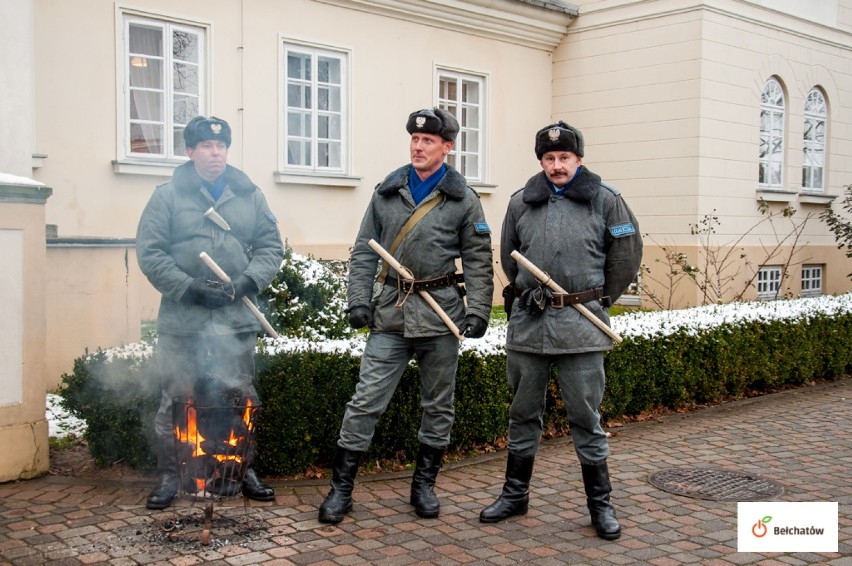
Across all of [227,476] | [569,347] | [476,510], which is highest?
[569,347]

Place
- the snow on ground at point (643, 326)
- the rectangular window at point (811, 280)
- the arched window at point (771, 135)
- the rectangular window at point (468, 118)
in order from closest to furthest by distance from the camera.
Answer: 1. the snow on ground at point (643, 326)
2. the rectangular window at point (468, 118)
3. the arched window at point (771, 135)
4. the rectangular window at point (811, 280)

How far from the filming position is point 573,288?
493 centimetres

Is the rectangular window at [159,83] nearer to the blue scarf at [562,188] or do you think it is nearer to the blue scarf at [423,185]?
the blue scarf at [423,185]

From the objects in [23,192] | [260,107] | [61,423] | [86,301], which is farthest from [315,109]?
[23,192]

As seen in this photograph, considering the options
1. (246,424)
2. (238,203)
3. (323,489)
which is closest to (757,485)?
(323,489)

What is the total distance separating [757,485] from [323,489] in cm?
273

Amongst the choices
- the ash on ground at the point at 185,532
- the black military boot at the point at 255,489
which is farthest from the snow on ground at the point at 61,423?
the ash on ground at the point at 185,532

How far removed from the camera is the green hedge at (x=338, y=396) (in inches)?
221

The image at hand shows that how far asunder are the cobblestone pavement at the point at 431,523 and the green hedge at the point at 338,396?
24cm

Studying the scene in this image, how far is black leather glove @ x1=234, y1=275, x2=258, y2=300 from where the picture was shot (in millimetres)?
4977

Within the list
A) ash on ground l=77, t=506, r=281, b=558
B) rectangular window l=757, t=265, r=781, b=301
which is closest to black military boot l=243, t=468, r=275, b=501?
ash on ground l=77, t=506, r=281, b=558

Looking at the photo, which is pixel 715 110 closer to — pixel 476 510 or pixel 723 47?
pixel 723 47

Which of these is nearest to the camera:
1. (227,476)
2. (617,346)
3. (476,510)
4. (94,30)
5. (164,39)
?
(227,476)

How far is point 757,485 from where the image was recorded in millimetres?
5805
